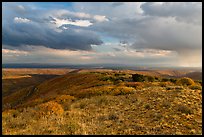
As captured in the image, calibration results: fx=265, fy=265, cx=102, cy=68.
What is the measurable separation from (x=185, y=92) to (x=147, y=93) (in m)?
3.02

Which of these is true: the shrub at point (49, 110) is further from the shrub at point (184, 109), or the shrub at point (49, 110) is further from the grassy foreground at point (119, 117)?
the shrub at point (184, 109)

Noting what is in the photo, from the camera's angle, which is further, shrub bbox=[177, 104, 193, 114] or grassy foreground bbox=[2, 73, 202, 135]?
shrub bbox=[177, 104, 193, 114]

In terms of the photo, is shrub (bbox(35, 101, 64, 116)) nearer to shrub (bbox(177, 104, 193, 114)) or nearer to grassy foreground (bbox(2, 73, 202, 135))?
grassy foreground (bbox(2, 73, 202, 135))

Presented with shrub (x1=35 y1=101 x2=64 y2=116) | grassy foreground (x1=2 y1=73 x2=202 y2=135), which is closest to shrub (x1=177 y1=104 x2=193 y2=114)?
grassy foreground (x1=2 y1=73 x2=202 y2=135)

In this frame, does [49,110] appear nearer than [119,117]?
No

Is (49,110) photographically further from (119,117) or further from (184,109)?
(184,109)

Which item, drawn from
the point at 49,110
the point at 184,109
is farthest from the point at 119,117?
the point at 49,110

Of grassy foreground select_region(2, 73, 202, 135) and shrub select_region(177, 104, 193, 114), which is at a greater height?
shrub select_region(177, 104, 193, 114)

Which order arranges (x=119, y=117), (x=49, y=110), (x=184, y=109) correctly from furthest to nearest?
(x=49, y=110)
(x=184, y=109)
(x=119, y=117)

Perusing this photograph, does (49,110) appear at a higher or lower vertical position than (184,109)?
lower

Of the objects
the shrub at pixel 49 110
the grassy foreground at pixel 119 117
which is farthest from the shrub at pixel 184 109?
the shrub at pixel 49 110

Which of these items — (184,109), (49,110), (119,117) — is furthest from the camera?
(49,110)

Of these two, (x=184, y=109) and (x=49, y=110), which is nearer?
(x=184, y=109)

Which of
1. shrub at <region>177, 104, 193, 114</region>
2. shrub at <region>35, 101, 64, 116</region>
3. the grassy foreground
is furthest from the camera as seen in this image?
shrub at <region>35, 101, 64, 116</region>
